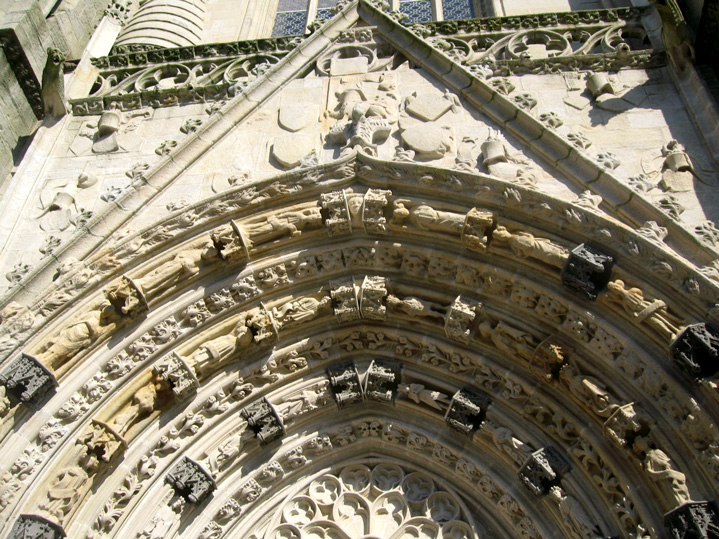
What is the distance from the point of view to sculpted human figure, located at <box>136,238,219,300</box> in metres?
6.87

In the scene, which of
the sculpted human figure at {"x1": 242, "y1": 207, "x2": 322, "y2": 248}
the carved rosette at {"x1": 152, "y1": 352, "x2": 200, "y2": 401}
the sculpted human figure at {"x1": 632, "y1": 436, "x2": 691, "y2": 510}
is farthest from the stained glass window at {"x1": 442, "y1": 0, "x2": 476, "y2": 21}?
the sculpted human figure at {"x1": 632, "y1": 436, "x2": 691, "y2": 510}

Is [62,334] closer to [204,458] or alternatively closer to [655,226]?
[204,458]

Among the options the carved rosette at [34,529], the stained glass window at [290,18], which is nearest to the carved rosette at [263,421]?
the carved rosette at [34,529]

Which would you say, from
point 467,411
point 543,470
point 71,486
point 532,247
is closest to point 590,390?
point 543,470

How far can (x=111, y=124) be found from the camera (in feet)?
28.7

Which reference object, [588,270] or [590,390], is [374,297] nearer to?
[588,270]

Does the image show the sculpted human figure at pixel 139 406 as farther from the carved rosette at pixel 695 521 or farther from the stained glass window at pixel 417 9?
the stained glass window at pixel 417 9

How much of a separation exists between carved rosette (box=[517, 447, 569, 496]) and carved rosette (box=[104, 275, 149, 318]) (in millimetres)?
3641

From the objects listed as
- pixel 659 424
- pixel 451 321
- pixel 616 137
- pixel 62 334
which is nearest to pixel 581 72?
pixel 616 137

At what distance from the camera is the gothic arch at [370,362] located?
19.5 feet

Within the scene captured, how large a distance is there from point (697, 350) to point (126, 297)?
15.3 ft

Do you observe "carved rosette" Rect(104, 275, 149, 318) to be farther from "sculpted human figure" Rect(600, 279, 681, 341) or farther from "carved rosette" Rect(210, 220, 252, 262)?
"sculpted human figure" Rect(600, 279, 681, 341)

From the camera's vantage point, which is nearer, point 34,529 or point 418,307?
point 34,529

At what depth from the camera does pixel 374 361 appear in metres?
7.50
